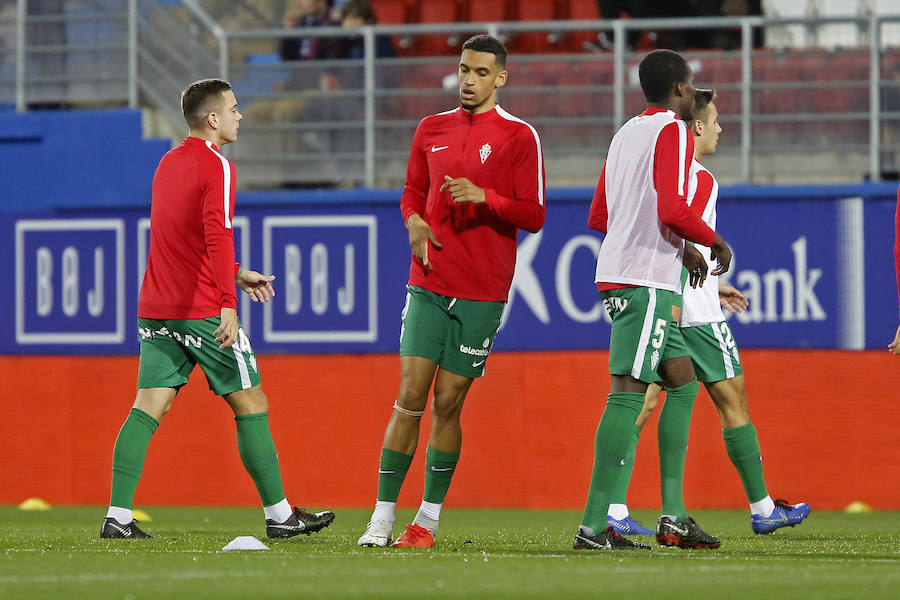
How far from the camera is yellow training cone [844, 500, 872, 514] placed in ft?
33.5

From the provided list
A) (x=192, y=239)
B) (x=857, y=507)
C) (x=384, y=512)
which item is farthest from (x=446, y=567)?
(x=857, y=507)

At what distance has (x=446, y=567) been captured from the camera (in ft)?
18.0

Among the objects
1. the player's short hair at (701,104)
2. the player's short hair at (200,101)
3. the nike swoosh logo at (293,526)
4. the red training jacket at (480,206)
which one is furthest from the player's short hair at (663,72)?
the nike swoosh logo at (293,526)

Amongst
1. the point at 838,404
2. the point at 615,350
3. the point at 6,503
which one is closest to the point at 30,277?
the point at 6,503

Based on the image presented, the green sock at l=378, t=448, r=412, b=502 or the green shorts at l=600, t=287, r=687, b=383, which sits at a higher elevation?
the green shorts at l=600, t=287, r=687, b=383

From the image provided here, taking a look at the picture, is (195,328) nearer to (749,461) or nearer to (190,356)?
(190,356)

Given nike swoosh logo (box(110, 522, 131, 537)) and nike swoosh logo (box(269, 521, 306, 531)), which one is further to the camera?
nike swoosh logo (box(269, 521, 306, 531))

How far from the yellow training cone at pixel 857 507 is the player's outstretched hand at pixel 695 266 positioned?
14.3 feet

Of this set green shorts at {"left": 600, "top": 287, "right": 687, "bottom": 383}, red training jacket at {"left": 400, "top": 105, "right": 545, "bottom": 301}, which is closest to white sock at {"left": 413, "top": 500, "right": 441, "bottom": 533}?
red training jacket at {"left": 400, "top": 105, "right": 545, "bottom": 301}

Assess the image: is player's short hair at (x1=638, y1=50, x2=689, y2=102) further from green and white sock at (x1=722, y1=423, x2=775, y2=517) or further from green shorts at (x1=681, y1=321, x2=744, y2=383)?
green and white sock at (x1=722, y1=423, x2=775, y2=517)

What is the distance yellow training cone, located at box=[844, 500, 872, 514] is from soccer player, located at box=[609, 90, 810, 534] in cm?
291

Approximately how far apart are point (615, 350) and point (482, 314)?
0.63 metres

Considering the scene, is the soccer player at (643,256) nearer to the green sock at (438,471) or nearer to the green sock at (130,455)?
the green sock at (438,471)

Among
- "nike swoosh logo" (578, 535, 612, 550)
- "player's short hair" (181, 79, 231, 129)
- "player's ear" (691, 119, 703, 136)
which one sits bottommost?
"nike swoosh logo" (578, 535, 612, 550)
